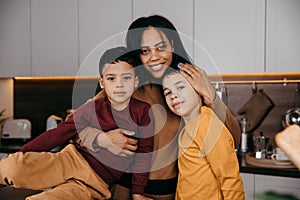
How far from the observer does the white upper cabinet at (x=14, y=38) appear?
2.30 m

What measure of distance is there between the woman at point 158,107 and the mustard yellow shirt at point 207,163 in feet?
0.16

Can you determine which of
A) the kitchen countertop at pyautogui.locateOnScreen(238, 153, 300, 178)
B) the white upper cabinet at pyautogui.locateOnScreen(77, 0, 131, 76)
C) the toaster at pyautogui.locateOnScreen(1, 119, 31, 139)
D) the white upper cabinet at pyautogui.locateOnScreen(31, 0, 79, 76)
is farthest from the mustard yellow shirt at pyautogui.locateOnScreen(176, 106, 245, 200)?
the toaster at pyautogui.locateOnScreen(1, 119, 31, 139)

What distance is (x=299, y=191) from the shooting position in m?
1.63

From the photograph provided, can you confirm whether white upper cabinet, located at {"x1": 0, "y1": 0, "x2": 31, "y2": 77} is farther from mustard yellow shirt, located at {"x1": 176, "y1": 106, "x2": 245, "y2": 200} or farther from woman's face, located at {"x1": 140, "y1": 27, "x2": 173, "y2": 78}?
mustard yellow shirt, located at {"x1": 176, "y1": 106, "x2": 245, "y2": 200}

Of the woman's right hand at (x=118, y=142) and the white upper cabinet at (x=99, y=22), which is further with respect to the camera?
the white upper cabinet at (x=99, y=22)

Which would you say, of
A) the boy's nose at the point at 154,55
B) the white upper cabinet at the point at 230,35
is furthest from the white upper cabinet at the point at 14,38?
the boy's nose at the point at 154,55

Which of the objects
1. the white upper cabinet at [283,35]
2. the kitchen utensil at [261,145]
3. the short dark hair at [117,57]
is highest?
the white upper cabinet at [283,35]

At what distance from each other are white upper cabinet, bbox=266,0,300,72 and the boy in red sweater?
0.82m

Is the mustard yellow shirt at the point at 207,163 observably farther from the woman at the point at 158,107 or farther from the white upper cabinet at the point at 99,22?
the white upper cabinet at the point at 99,22

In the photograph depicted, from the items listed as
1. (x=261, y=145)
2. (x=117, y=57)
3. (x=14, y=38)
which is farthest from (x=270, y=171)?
(x=14, y=38)

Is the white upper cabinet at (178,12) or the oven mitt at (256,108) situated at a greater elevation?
the white upper cabinet at (178,12)

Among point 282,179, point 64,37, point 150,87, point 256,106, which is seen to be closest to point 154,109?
point 150,87

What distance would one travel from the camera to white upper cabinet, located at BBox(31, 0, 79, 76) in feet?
7.15

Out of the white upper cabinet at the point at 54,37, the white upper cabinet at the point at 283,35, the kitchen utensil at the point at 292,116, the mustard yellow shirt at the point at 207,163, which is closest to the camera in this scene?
the mustard yellow shirt at the point at 207,163
